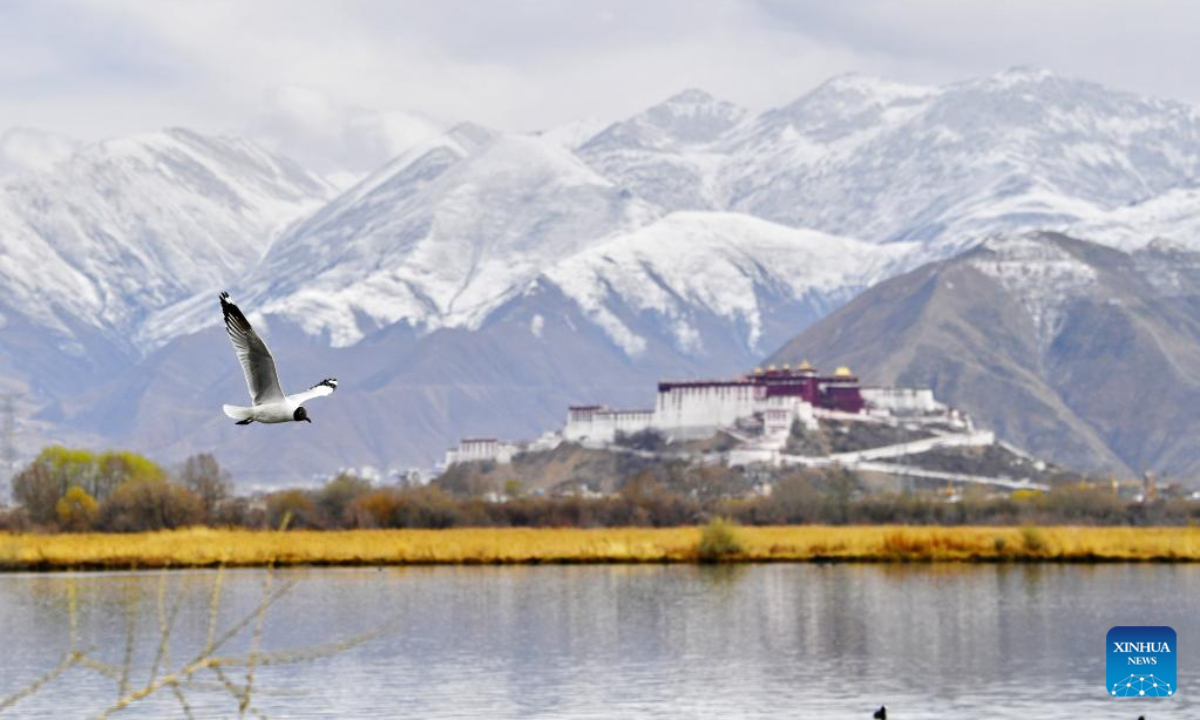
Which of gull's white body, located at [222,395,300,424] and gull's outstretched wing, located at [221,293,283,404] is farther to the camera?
gull's outstretched wing, located at [221,293,283,404]

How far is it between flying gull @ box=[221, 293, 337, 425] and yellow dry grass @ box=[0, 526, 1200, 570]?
61209 mm

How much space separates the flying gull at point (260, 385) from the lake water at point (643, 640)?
12.8 m

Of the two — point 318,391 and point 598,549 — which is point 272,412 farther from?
point 598,549

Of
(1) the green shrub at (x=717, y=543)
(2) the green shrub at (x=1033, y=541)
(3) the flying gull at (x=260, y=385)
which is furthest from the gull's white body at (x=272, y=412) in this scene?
(2) the green shrub at (x=1033, y=541)

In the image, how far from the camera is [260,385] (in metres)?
22.0

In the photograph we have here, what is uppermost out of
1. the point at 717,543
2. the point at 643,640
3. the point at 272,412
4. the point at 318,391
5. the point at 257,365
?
the point at 717,543

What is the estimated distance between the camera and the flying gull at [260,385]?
2109 cm

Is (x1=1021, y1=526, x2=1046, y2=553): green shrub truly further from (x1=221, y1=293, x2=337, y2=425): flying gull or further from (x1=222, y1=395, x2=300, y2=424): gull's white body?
(x1=222, y1=395, x2=300, y2=424): gull's white body

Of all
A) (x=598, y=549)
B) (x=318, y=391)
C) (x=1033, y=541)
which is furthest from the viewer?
(x=598, y=549)

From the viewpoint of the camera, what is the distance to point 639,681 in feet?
152

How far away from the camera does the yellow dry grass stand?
280ft

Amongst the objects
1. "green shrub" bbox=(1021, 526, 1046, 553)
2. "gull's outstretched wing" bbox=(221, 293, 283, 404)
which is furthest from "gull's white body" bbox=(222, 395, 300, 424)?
"green shrub" bbox=(1021, 526, 1046, 553)

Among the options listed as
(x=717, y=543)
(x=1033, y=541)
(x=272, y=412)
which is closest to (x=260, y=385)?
(x=272, y=412)

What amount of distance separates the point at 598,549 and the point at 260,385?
222 ft
